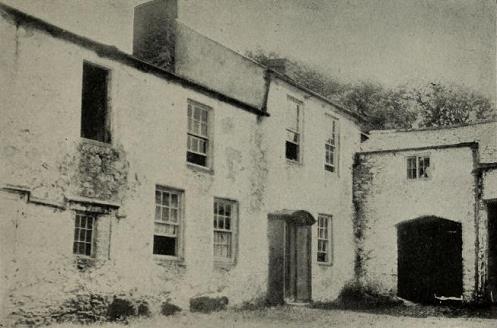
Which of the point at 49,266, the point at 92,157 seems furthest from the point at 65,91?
the point at 49,266

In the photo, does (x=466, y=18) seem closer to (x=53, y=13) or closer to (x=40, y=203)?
(x=53, y=13)

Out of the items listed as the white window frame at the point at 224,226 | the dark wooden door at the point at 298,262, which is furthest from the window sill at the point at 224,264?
the dark wooden door at the point at 298,262

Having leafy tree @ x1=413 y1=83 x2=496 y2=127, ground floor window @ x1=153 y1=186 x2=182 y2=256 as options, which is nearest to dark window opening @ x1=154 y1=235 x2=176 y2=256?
ground floor window @ x1=153 y1=186 x2=182 y2=256

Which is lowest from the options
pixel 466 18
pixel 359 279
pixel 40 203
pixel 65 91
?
pixel 359 279

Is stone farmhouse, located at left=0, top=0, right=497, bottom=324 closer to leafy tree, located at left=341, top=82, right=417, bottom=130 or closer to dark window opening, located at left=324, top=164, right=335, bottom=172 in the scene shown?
dark window opening, located at left=324, top=164, right=335, bottom=172

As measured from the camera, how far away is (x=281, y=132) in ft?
46.6

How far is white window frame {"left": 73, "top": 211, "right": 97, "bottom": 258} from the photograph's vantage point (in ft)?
30.4

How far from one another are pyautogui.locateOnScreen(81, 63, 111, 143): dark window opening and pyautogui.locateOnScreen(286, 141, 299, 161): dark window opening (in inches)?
219

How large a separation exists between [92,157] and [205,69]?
5252 mm

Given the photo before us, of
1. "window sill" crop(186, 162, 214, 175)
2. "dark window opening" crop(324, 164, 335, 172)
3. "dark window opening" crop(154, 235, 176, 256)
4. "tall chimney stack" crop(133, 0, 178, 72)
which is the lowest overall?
"dark window opening" crop(154, 235, 176, 256)

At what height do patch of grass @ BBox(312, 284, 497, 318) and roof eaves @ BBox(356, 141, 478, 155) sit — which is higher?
roof eaves @ BBox(356, 141, 478, 155)

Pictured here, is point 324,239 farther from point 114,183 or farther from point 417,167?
point 114,183

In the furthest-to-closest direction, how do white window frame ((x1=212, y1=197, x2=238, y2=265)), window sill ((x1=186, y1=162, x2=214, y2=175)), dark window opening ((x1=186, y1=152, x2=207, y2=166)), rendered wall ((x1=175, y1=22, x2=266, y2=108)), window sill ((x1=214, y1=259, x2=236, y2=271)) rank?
1. rendered wall ((x1=175, y1=22, x2=266, y2=108))
2. white window frame ((x1=212, y1=197, x2=238, y2=265))
3. window sill ((x1=214, y1=259, x2=236, y2=271))
4. dark window opening ((x1=186, y1=152, x2=207, y2=166))
5. window sill ((x1=186, y1=162, x2=214, y2=175))

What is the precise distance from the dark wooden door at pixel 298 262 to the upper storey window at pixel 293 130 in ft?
5.10
